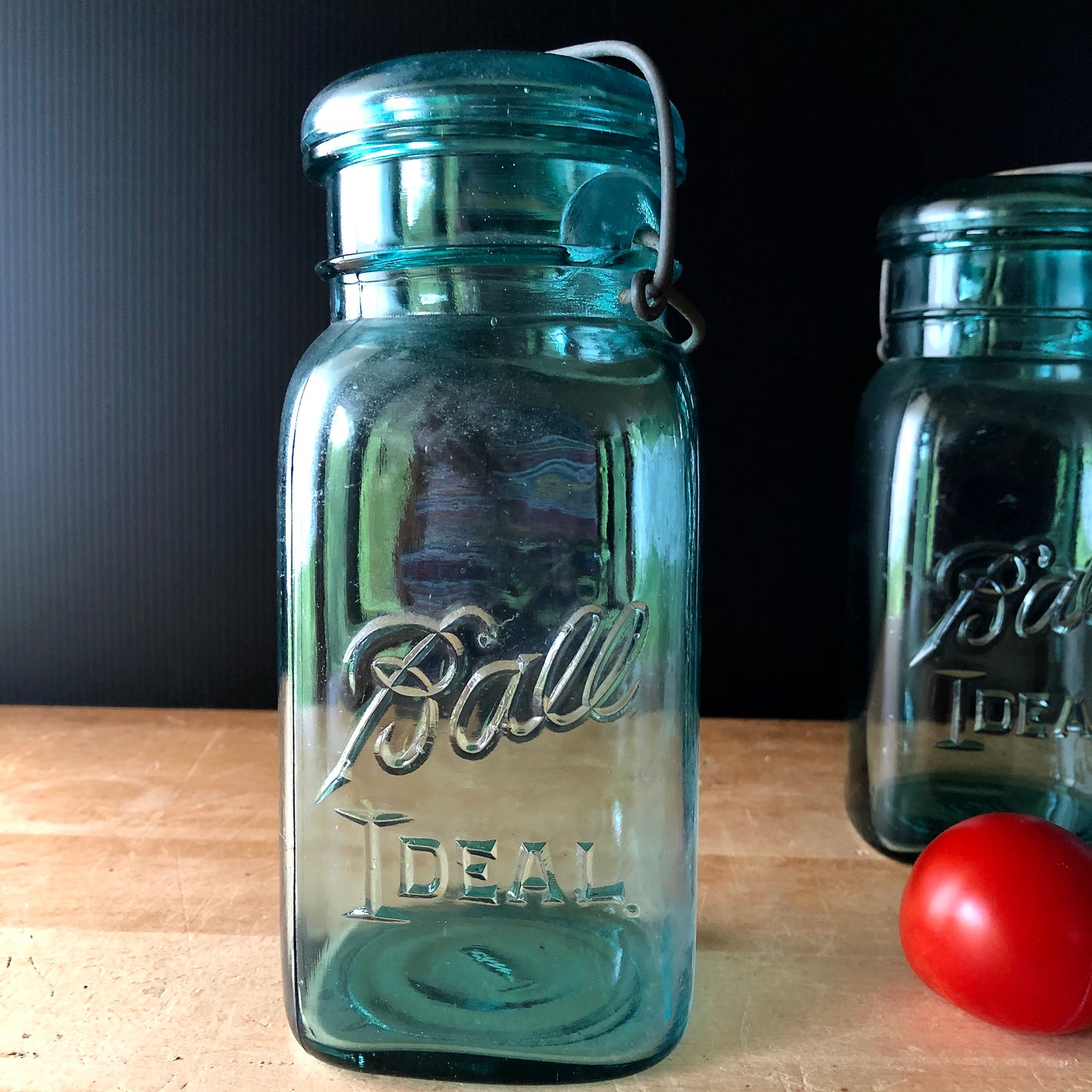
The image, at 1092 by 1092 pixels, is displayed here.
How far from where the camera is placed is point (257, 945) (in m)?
0.61

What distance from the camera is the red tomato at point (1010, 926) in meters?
0.52

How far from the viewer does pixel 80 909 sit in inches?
25.6

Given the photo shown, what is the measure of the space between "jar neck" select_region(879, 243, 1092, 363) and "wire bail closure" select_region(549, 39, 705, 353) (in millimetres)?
285

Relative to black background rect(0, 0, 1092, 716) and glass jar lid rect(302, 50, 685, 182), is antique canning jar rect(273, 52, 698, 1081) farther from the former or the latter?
black background rect(0, 0, 1092, 716)

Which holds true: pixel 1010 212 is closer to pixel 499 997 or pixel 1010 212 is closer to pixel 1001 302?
pixel 1001 302

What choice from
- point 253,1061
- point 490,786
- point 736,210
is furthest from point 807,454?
point 253,1061

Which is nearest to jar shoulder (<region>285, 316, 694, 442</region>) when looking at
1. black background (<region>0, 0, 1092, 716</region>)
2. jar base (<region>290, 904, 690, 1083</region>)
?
jar base (<region>290, 904, 690, 1083</region>)

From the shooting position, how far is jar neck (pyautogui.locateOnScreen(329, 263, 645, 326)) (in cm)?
50

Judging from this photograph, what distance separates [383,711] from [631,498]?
14cm

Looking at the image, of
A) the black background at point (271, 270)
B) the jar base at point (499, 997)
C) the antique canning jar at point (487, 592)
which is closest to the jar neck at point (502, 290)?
the antique canning jar at point (487, 592)

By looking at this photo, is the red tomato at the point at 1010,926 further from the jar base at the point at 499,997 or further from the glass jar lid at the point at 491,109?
the glass jar lid at the point at 491,109

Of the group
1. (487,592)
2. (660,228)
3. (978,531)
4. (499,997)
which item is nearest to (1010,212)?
(978,531)

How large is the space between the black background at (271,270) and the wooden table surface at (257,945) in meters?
0.15

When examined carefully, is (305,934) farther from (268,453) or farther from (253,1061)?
(268,453)
